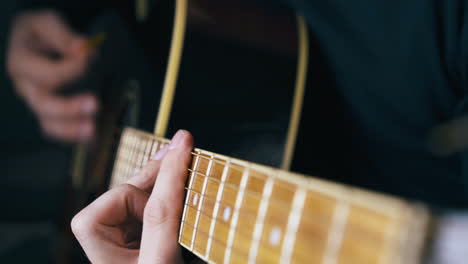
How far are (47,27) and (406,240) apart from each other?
44.7 inches

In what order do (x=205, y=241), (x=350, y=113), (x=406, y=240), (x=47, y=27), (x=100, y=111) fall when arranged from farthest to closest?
(x=47, y=27) → (x=100, y=111) → (x=350, y=113) → (x=205, y=241) → (x=406, y=240)

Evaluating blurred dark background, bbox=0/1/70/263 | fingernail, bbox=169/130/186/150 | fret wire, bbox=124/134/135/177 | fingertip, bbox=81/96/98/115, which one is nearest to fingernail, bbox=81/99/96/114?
fingertip, bbox=81/96/98/115

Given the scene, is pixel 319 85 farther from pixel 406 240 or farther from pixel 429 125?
pixel 406 240

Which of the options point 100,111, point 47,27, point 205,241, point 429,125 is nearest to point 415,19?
point 429,125

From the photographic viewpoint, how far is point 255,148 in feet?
1.50

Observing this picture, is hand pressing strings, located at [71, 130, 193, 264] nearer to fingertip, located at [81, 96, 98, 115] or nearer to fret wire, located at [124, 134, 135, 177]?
fret wire, located at [124, 134, 135, 177]

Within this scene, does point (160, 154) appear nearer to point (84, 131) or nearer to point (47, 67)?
point (84, 131)

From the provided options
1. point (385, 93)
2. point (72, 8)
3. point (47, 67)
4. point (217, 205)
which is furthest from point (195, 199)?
point (72, 8)

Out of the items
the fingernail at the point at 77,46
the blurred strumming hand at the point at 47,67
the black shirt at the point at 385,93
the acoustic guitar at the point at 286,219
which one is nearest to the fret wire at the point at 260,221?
the acoustic guitar at the point at 286,219

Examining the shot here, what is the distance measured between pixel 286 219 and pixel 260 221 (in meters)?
0.02

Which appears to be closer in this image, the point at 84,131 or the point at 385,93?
the point at 385,93

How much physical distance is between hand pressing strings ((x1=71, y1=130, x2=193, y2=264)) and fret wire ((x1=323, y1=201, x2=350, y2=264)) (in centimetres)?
14

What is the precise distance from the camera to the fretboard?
0.45ft

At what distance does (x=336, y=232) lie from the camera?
16 centimetres
